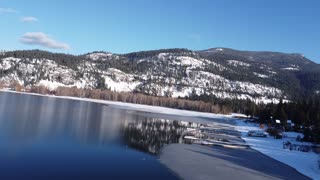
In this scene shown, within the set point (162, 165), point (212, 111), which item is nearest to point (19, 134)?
point (162, 165)

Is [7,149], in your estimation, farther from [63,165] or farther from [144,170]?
[144,170]

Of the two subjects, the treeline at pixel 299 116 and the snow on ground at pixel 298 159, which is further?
the treeline at pixel 299 116

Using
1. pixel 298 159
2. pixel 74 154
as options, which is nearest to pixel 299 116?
pixel 298 159

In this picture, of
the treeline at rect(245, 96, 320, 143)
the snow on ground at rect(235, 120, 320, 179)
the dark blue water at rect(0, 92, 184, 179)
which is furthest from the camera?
the treeline at rect(245, 96, 320, 143)

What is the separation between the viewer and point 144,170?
2931cm

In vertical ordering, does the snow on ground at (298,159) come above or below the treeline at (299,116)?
below

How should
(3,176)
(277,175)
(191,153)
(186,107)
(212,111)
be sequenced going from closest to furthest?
(3,176), (277,175), (191,153), (212,111), (186,107)

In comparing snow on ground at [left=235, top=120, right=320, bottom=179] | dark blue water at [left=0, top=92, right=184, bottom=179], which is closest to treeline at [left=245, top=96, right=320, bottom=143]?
snow on ground at [left=235, top=120, right=320, bottom=179]

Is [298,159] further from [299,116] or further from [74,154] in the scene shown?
[299,116]

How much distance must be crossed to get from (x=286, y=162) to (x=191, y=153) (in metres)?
10.2

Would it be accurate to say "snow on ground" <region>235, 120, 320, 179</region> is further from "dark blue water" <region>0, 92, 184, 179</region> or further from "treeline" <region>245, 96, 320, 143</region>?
"treeline" <region>245, 96, 320, 143</region>

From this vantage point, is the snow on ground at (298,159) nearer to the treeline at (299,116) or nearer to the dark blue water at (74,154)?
the dark blue water at (74,154)

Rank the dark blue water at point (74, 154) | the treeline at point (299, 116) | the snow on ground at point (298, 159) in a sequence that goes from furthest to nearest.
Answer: the treeline at point (299, 116)
the snow on ground at point (298, 159)
the dark blue water at point (74, 154)

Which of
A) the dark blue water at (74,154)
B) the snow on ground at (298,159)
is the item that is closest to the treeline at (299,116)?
the snow on ground at (298,159)
